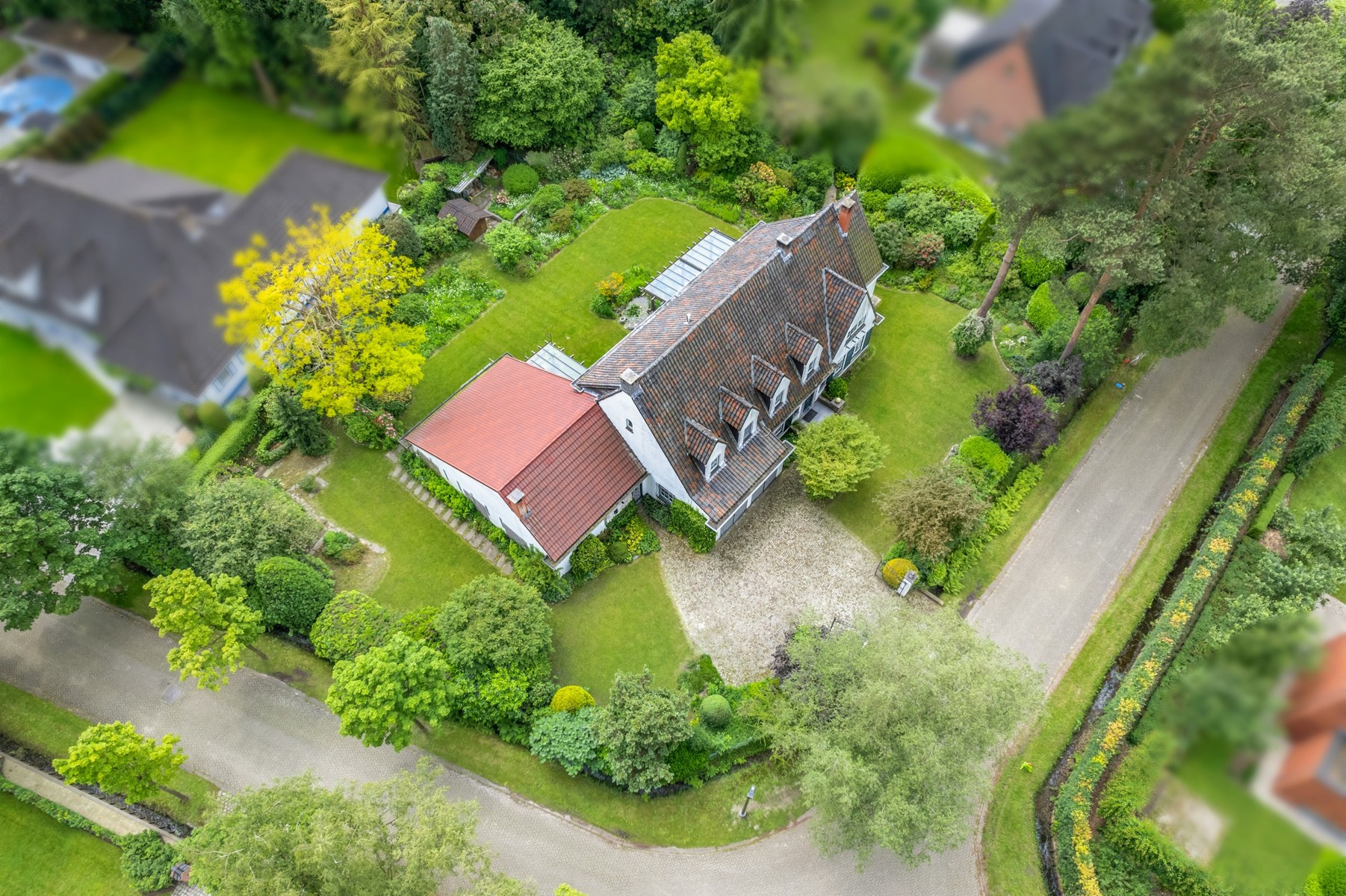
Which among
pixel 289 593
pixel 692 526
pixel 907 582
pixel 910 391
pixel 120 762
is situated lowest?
pixel 120 762

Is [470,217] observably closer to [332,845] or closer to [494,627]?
[494,627]

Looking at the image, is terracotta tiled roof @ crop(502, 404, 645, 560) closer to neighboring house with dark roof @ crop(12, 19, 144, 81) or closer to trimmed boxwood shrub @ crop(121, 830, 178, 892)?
trimmed boxwood shrub @ crop(121, 830, 178, 892)

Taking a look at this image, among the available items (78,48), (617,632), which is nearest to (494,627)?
(617,632)

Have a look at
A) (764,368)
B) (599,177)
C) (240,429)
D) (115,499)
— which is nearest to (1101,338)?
(764,368)

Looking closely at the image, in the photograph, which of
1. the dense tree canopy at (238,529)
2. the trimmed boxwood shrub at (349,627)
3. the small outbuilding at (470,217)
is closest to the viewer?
the trimmed boxwood shrub at (349,627)

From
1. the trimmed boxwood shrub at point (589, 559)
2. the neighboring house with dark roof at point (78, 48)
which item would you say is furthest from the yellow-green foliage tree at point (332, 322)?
the trimmed boxwood shrub at point (589, 559)

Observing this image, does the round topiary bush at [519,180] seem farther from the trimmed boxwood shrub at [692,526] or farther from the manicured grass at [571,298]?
the trimmed boxwood shrub at [692,526]

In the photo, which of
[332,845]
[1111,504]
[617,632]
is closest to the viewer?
[332,845]

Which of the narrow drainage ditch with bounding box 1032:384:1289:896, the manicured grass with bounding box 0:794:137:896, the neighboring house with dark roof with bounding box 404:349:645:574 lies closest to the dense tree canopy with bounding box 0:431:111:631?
the manicured grass with bounding box 0:794:137:896
